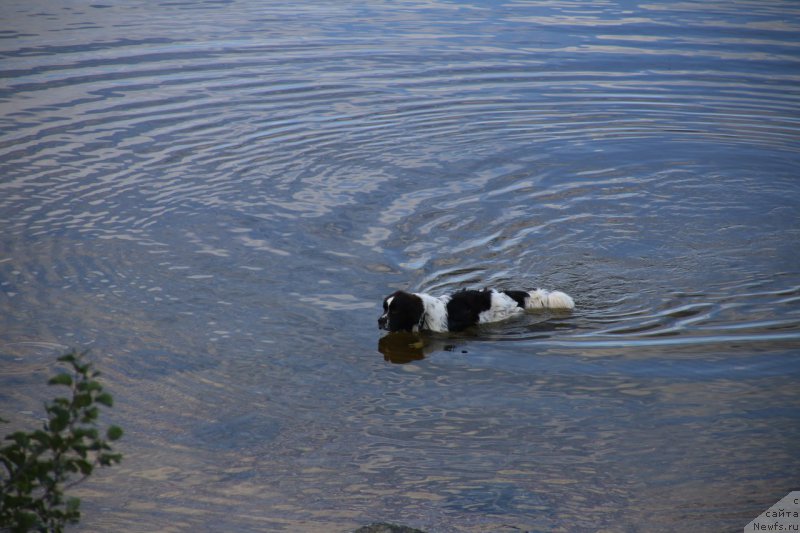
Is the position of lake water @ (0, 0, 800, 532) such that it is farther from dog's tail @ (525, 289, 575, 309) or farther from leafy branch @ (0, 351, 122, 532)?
leafy branch @ (0, 351, 122, 532)

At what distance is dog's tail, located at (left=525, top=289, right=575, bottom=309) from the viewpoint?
28.6 feet

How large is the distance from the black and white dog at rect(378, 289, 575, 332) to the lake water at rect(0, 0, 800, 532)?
160 mm

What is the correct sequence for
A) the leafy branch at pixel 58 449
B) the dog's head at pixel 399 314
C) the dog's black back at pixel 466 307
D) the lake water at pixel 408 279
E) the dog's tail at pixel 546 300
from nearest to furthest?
1. the leafy branch at pixel 58 449
2. the lake water at pixel 408 279
3. the dog's head at pixel 399 314
4. the dog's black back at pixel 466 307
5. the dog's tail at pixel 546 300

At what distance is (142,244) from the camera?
10.7 m

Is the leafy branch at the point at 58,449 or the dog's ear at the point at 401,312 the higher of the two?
the dog's ear at the point at 401,312

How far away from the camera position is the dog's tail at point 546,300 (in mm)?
8727

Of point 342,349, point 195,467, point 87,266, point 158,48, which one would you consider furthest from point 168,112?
point 195,467

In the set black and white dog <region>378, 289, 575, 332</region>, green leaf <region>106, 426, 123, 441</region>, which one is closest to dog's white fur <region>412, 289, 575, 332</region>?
black and white dog <region>378, 289, 575, 332</region>

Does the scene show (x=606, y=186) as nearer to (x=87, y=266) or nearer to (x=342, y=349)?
(x=342, y=349)

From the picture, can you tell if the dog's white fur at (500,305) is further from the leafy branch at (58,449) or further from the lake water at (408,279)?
the leafy branch at (58,449)

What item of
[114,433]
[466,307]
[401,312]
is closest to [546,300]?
[466,307]

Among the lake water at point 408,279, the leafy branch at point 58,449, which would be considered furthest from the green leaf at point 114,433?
the lake water at point 408,279

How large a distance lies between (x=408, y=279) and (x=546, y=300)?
1588mm

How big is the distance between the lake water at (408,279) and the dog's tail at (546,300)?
0.44 feet
